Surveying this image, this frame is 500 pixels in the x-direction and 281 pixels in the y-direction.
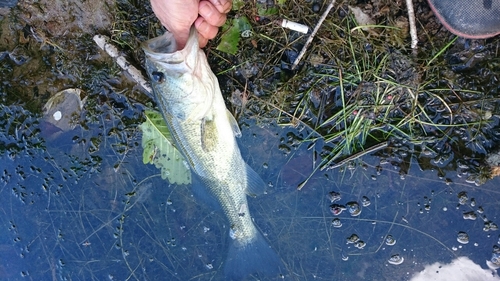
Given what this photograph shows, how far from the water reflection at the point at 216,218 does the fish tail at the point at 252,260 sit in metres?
0.09

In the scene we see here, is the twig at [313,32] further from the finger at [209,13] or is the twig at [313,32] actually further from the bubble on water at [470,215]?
the bubble on water at [470,215]

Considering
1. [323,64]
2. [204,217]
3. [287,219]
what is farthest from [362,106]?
[204,217]

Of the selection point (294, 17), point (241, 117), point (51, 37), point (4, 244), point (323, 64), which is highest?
point (294, 17)

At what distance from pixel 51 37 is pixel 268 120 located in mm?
1881

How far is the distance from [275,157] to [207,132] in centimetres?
74

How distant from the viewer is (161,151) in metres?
2.90

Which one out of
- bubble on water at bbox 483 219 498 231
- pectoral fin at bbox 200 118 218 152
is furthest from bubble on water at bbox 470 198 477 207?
pectoral fin at bbox 200 118 218 152

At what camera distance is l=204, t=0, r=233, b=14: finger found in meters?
2.39

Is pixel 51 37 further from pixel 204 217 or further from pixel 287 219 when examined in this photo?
pixel 287 219

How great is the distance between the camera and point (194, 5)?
221 cm

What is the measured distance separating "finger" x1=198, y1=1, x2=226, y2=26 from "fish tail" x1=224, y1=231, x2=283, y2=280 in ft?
5.08

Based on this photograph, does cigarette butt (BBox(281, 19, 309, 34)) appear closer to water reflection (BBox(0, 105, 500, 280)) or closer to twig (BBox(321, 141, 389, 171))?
water reflection (BBox(0, 105, 500, 280))

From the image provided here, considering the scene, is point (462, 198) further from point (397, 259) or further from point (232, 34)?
point (232, 34)

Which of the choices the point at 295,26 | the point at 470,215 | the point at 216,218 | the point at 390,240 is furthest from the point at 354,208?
the point at 295,26
